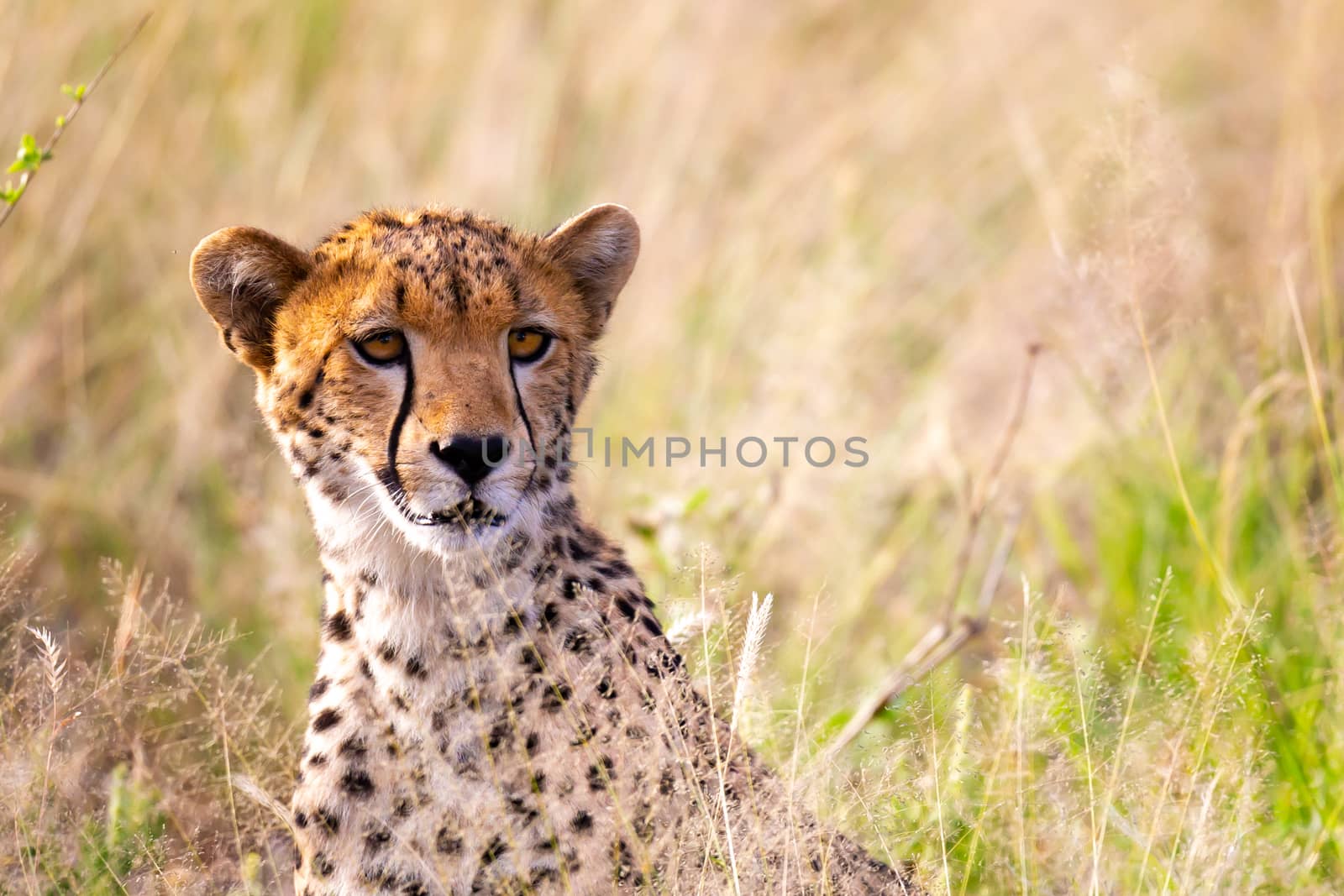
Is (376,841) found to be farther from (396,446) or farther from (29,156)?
(29,156)

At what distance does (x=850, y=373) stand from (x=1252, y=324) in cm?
130

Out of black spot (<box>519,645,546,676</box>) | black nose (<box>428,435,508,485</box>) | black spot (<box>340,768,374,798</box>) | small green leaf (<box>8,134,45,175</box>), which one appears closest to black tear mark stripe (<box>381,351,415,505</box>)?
black nose (<box>428,435,508,485</box>)

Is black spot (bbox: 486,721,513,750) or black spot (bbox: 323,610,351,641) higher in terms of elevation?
black spot (bbox: 323,610,351,641)

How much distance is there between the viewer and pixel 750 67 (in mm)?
6516

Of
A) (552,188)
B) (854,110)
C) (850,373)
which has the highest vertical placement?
(854,110)

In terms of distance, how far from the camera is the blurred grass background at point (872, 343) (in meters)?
2.56

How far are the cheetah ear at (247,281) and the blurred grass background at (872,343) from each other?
2.15 ft

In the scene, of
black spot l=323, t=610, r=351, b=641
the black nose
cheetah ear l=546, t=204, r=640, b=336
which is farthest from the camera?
cheetah ear l=546, t=204, r=640, b=336

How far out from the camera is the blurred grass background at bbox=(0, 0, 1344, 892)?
101 inches

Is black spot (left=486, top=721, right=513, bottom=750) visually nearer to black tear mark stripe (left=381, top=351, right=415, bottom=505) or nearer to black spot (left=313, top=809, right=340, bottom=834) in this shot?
black spot (left=313, top=809, right=340, bottom=834)

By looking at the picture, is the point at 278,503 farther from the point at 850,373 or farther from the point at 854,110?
the point at 854,110

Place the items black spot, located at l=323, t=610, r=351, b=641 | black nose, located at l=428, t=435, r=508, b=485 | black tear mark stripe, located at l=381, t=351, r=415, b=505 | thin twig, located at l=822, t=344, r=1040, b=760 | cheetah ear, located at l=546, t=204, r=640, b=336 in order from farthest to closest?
1. thin twig, located at l=822, t=344, r=1040, b=760
2. cheetah ear, located at l=546, t=204, r=640, b=336
3. black spot, located at l=323, t=610, r=351, b=641
4. black tear mark stripe, located at l=381, t=351, r=415, b=505
5. black nose, located at l=428, t=435, r=508, b=485

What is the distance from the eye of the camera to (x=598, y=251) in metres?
2.87

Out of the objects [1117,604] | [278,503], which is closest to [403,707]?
[278,503]
